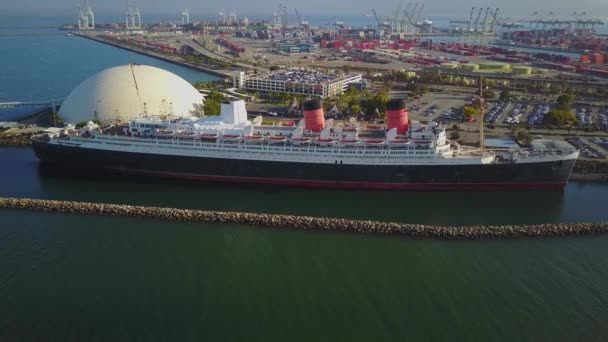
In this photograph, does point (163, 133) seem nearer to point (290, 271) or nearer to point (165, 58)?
point (290, 271)

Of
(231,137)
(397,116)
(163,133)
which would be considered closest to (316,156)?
(231,137)

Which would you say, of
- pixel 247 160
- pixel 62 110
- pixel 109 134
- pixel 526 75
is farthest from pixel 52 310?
pixel 526 75

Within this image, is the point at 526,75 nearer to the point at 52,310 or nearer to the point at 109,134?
the point at 109,134

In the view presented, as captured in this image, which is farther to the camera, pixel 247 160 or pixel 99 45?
pixel 99 45

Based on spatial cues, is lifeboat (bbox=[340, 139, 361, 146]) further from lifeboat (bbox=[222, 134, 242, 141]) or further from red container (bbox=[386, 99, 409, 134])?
lifeboat (bbox=[222, 134, 242, 141])

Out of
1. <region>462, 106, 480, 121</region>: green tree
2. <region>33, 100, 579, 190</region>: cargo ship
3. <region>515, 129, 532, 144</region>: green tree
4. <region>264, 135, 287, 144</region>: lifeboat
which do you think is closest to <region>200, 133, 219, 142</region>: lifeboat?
<region>33, 100, 579, 190</region>: cargo ship

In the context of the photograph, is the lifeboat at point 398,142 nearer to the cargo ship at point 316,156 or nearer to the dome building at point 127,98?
the cargo ship at point 316,156
